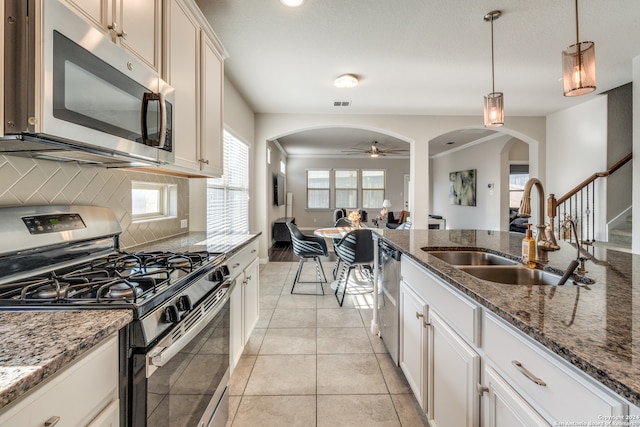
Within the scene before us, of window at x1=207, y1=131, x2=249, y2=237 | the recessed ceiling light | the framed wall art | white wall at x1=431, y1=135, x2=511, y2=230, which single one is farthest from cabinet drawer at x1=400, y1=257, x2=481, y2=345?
the framed wall art

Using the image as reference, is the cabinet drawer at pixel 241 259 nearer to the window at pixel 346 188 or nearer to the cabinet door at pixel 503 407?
the cabinet door at pixel 503 407

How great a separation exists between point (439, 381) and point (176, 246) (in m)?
1.59

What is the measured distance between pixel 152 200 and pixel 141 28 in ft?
3.70

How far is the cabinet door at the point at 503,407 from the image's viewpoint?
2.60ft

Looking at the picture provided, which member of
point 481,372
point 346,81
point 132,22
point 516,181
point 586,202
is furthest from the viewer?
point 516,181

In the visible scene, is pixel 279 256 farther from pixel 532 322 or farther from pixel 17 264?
pixel 532 322

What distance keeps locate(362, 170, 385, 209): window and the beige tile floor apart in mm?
7771

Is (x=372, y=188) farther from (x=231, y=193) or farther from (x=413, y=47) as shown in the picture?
(x=413, y=47)

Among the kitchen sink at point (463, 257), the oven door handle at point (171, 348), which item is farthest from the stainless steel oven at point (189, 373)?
the kitchen sink at point (463, 257)

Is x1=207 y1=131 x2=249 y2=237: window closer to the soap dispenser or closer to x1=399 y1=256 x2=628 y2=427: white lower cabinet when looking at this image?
x1=399 y1=256 x2=628 y2=427: white lower cabinet

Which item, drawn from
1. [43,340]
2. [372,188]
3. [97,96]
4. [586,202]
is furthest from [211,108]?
[372,188]

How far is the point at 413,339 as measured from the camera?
1719 mm

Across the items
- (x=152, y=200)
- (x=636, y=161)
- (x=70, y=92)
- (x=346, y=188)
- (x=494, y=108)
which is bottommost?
(x=152, y=200)

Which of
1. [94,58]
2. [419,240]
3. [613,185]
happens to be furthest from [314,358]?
[613,185]
